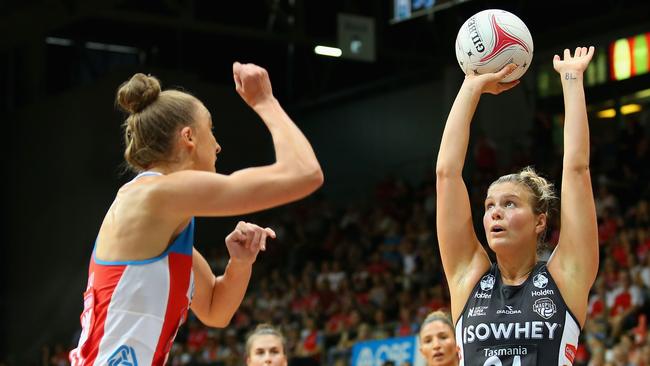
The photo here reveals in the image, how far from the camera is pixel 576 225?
3863mm

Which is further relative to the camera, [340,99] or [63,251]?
[340,99]

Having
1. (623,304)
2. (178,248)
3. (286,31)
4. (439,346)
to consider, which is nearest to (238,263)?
(178,248)

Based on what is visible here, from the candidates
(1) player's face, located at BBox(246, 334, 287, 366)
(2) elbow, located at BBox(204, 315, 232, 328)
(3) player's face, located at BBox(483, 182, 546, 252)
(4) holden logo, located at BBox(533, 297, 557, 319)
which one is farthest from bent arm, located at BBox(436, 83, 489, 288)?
(1) player's face, located at BBox(246, 334, 287, 366)

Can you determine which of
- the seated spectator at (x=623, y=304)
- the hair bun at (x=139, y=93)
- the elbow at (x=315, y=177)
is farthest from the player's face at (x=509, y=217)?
the seated spectator at (x=623, y=304)

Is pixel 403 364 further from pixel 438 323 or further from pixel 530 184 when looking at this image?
pixel 530 184

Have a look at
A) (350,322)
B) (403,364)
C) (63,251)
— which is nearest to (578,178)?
(403,364)

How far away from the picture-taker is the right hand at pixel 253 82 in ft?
10.7

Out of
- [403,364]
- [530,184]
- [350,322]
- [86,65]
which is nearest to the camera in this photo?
[530,184]

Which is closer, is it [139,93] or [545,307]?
[139,93]

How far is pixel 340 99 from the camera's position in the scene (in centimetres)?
2359

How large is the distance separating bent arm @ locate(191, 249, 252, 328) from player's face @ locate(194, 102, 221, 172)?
1.47 ft

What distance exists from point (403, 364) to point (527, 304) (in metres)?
7.58

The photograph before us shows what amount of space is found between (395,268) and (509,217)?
42.3 ft

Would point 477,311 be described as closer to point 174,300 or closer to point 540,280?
point 540,280
